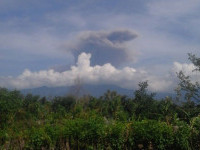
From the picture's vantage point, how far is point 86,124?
761 centimetres

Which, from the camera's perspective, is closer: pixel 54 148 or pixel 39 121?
pixel 54 148

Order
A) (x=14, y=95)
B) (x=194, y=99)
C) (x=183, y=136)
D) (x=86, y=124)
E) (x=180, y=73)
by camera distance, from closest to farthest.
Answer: (x=183, y=136)
(x=86, y=124)
(x=14, y=95)
(x=194, y=99)
(x=180, y=73)

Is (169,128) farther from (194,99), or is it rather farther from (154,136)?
(194,99)

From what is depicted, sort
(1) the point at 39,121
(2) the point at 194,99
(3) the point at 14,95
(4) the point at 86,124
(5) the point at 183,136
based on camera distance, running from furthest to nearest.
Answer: (2) the point at 194,99 < (3) the point at 14,95 < (1) the point at 39,121 < (4) the point at 86,124 < (5) the point at 183,136

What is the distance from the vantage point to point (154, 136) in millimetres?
7129

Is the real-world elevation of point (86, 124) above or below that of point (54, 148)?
above

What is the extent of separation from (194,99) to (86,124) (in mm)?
8053

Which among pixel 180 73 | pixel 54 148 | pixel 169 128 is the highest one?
pixel 180 73

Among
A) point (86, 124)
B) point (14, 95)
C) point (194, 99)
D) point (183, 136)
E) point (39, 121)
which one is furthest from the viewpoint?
point (194, 99)

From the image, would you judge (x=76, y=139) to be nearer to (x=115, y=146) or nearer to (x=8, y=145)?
(x=115, y=146)

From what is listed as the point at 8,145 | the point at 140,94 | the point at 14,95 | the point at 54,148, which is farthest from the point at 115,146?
the point at 140,94

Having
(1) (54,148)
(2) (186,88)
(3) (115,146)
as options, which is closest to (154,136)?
(3) (115,146)

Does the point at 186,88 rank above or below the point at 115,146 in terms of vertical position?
above

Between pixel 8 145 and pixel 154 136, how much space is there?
381cm
